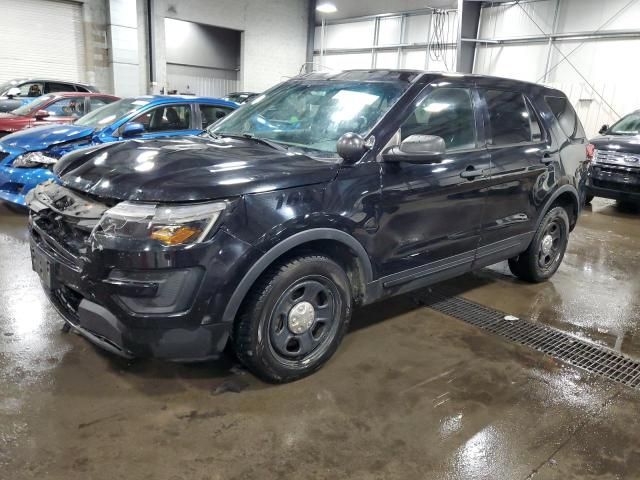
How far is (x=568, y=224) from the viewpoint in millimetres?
4922

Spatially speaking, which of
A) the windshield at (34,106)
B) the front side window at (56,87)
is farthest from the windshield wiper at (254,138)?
the front side window at (56,87)

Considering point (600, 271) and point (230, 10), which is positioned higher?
point (230, 10)

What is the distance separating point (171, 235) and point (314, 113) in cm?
146

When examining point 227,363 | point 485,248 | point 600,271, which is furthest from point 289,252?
point 600,271

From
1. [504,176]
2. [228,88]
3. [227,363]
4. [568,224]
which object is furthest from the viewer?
[228,88]

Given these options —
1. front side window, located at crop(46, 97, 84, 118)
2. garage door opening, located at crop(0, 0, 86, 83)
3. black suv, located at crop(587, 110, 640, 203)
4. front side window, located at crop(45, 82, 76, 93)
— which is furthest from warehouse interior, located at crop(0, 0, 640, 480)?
garage door opening, located at crop(0, 0, 86, 83)

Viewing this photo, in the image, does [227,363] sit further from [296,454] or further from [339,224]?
[339,224]

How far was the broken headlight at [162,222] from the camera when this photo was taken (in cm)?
239

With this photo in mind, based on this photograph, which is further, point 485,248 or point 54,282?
point 485,248

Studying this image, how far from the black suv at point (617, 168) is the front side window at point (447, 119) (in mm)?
5364

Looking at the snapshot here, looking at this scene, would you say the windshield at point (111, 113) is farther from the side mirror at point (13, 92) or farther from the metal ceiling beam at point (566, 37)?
the metal ceiling beam at point (566, 37)

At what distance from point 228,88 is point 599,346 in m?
21.1

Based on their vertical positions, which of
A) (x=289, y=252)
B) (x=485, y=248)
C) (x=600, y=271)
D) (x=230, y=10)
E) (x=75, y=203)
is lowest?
(x=600, y=271)

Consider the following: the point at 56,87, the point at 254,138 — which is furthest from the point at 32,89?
the point at 254,138
